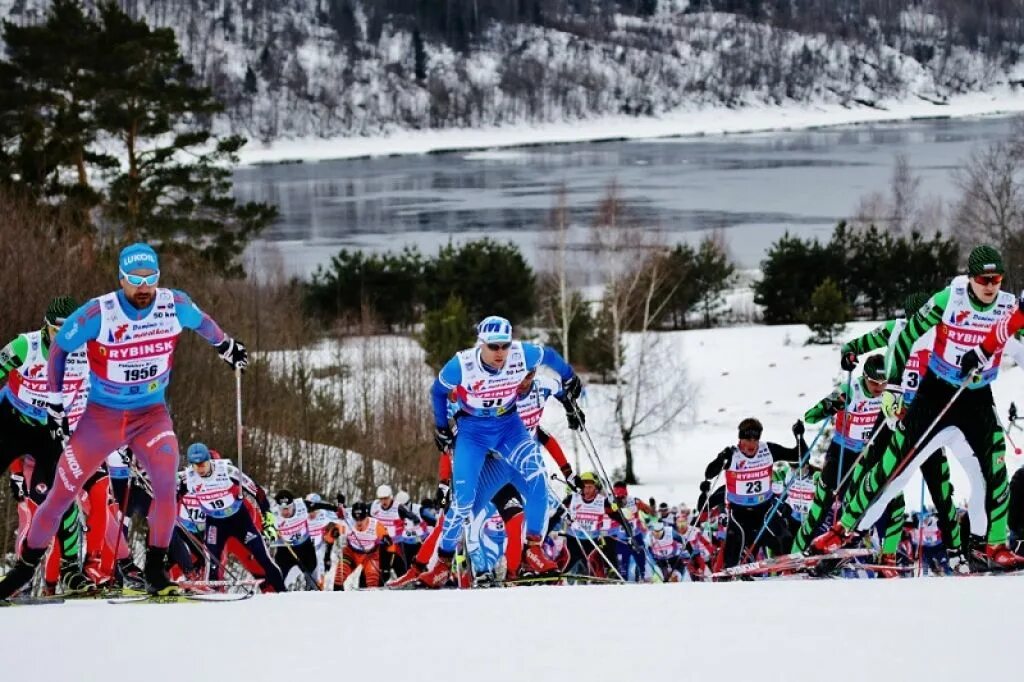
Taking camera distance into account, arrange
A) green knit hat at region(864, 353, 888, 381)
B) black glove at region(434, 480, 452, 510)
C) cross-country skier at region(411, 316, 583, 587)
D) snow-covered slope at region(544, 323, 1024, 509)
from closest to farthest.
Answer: cross-country skier at region(411, 316, 583, 587)
green knit hat at region(864, 353, 888, 381)
black glove at region(434, 480, 452, 510)
snow-covered slope at region(544, 323, 1024, 509)

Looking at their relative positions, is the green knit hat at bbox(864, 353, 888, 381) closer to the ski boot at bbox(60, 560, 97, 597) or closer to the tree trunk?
the ski boot at bbox(60, 560, 97, 597)

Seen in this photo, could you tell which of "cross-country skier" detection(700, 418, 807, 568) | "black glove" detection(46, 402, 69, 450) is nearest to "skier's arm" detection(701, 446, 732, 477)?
"cross-country skier" detection(700, 418, 807, 568)

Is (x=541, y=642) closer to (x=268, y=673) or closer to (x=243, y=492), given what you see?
(x=268, y=673)

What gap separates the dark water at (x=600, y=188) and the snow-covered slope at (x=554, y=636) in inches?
1559

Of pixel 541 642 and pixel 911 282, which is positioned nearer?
pixel 541 642

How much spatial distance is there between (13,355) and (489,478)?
3.21 metres

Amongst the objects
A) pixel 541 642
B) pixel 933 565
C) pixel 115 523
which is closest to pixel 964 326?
pixel 541 642

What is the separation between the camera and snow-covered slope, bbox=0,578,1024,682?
4391 millimetres

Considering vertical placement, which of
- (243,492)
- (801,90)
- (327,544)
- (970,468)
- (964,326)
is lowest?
(327,544)

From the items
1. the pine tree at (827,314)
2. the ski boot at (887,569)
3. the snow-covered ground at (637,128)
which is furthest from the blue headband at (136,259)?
the snow-covered ground at (637,128)

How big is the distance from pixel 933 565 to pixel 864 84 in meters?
149

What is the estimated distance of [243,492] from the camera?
1002 cm

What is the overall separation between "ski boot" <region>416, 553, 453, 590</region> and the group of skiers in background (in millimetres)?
29

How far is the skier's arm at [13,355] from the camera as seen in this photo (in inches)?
285
